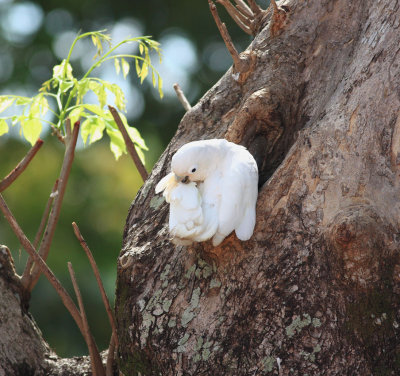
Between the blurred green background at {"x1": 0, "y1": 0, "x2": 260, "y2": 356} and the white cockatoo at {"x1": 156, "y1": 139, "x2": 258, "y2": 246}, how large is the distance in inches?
102

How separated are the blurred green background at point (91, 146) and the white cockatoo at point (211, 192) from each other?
2.60 m

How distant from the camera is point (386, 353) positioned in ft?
4.18

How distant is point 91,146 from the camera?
4.36 metres

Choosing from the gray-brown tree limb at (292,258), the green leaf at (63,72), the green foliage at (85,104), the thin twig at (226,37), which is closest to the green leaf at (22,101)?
the green foliage at (85,104)

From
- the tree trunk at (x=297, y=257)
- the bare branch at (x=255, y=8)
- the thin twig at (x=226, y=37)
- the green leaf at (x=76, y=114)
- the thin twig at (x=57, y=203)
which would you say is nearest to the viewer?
the tree trunk at (x=297, y=257)

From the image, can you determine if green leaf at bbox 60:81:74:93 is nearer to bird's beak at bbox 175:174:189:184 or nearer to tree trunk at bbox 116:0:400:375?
tree trunk at bbox 116:0:400:375

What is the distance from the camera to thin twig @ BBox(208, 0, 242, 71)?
4.83 feet

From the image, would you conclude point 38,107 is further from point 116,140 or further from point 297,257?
point 297,257

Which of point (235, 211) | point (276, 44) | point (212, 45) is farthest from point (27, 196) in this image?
point (235, 211)

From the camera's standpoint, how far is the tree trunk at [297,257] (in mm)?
1275

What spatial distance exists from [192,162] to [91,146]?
123 inches

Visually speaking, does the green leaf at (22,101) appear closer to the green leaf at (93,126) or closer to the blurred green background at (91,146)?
the green leaf at (93,126)

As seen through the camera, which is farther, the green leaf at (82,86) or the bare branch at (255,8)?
the bare branch at (255,8)

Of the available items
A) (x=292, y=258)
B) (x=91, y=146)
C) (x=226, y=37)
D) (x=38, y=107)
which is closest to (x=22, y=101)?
(x=38, y=107)
